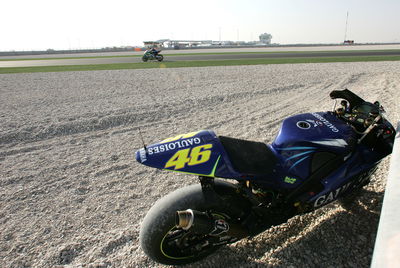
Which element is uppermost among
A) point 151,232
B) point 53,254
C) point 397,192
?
point 397,192

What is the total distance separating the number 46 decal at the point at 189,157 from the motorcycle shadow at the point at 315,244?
109 cm

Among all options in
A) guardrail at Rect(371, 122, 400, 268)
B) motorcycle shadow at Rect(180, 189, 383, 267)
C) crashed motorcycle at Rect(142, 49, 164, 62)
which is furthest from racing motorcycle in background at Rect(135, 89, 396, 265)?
crashed motorcycle at Rect(142, 49, 164, 62)

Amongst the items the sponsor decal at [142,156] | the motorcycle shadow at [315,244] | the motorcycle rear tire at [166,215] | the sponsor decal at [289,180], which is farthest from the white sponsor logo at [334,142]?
the sponsor decal at [142,156]

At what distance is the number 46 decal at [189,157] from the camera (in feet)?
6.59

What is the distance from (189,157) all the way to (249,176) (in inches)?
20.4

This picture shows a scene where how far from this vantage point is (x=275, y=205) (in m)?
2.36

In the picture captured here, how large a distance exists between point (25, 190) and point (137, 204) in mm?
1726

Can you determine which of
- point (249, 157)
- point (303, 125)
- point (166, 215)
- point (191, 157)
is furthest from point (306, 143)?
point (166, 215)

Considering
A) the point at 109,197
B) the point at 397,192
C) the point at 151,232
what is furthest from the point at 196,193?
the point at 109,197

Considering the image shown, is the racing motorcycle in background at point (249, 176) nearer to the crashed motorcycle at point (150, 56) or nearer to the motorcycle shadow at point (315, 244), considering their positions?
the motorcycle shadow at point (315, 244)

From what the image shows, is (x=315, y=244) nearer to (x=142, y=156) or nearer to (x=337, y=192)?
(x=337, y=192)

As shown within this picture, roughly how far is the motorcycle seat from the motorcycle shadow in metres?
0.91

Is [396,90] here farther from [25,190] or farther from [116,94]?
[25,190]

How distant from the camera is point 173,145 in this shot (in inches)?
81.6
